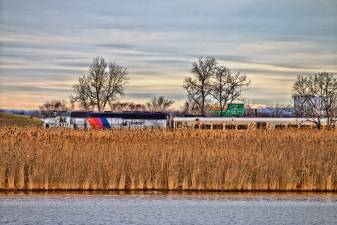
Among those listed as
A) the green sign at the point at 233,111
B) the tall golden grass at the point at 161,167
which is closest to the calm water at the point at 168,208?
the tall golden grass at the point at 161,167

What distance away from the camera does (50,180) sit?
23156 millimetres

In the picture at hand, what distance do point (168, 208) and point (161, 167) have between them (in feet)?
13.8

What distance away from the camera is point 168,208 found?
1970 centimetres

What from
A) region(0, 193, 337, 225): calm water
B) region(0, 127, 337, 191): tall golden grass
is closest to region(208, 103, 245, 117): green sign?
region(0, 127, 337, 191): tall golden grass

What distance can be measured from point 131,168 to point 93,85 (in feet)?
237

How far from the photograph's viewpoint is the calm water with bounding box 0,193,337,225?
17.9 m

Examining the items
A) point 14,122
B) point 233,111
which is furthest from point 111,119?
point 233,111

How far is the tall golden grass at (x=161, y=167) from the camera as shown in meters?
23.3

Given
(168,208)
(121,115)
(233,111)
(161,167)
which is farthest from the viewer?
(233,111)

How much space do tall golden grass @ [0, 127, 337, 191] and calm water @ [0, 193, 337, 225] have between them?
0.98 m

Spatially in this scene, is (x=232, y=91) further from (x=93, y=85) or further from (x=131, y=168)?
(x=131, y=168)

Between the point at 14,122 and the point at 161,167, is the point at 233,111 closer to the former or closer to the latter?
the point at 14,122

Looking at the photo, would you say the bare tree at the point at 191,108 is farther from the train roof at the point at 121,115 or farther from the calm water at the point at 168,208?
the calm water at the point at 168,208

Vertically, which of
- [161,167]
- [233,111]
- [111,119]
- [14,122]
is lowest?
[161,167]
